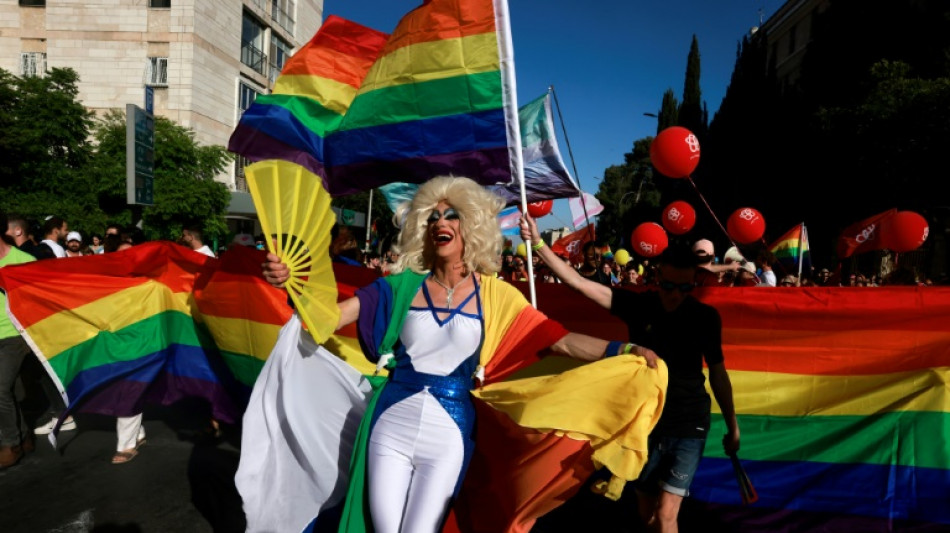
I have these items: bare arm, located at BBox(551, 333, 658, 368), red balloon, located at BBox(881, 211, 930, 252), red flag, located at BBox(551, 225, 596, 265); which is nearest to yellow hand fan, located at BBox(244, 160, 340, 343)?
bare arm, located at BBox(551, 333, 658, 368)

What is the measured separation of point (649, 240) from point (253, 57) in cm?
2914

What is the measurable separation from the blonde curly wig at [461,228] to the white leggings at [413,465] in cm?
63

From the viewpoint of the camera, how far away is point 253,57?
1324 inches

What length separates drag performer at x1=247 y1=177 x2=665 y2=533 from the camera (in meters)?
2.16

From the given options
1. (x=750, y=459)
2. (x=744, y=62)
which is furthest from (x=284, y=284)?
(x=744, y=62)

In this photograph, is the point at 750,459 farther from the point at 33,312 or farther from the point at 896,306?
the point at 33,312

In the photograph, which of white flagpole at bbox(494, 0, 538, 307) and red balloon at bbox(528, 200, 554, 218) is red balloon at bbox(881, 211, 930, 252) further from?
white flagpole at bbox(494, 0, 538, 307)

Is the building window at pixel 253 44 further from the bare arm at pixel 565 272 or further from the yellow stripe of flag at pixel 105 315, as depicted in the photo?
the bare arm at pixel 565 272

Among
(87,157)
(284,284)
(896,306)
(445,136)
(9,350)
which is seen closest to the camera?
(284,284)

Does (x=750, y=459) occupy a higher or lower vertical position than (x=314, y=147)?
lower

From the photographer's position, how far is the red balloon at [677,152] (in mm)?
7773

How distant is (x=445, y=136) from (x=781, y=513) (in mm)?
3141

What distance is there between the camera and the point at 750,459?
3703mm

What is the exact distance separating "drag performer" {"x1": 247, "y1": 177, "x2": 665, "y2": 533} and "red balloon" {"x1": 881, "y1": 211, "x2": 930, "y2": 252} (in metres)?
9.36
